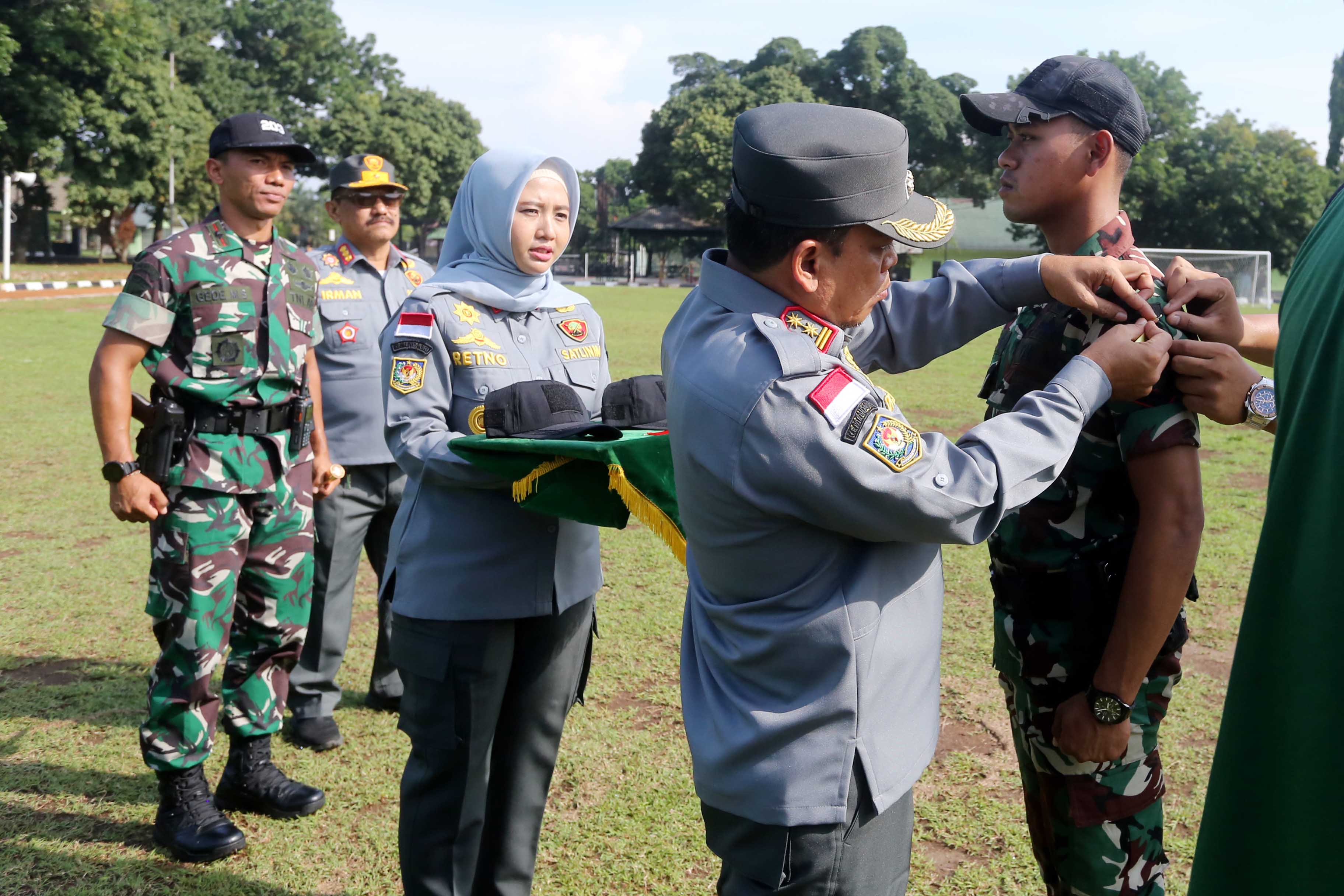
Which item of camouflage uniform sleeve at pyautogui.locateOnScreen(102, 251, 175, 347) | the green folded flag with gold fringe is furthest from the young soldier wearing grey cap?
the green folded flag with gold fringe

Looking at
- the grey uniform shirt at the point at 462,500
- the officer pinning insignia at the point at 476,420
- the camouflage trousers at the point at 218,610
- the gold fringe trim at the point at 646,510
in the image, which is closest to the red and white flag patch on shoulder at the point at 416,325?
the grey uniform shirt at the point at 462,500

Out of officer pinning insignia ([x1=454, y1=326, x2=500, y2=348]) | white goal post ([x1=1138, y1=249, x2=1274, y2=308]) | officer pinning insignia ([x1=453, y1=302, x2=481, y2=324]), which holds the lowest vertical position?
officer pinning insignia ([x1=454, y1=326, x2=500, y2=348])

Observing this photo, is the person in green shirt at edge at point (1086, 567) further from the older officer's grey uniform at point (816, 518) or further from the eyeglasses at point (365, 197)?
the eyeglasses at point (365, 197)

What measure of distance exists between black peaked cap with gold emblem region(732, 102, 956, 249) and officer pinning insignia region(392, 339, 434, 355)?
1.30m

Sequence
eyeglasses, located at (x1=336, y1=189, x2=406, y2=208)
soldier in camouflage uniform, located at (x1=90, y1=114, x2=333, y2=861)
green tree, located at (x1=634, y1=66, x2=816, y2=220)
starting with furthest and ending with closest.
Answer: green tree, located at (x1=634, y1=66, x2=816, y2=220)
eyeglasses, located at (x1=336, y1=189, x2=406, y2=208)
soldier in camouflage uniform, located at (x1=90, y1=114, x2=333, y2=861)

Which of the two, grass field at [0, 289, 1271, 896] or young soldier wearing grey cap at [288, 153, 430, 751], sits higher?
young soldier wearing grey cap at [288, 153, 430, 751]

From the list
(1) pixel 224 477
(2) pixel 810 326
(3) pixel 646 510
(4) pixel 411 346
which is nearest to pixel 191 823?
(1) pixel 224 477

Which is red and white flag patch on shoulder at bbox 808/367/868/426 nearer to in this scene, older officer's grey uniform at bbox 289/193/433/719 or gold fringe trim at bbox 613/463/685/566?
gold fringe trim at bbox 613/463/685/566

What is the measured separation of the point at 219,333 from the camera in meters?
3.45

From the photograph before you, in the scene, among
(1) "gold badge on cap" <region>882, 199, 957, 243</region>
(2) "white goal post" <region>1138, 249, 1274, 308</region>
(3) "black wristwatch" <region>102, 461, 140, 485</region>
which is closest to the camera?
(1) "gold badge on cap" <region>882, 199, 957, 243</region>

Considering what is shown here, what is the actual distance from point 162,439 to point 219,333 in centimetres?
39

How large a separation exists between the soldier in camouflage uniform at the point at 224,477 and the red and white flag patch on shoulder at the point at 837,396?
246 centimetres

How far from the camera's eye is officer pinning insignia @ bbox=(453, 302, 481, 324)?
2910 mm

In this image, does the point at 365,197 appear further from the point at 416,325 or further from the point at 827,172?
the point at 827,172
